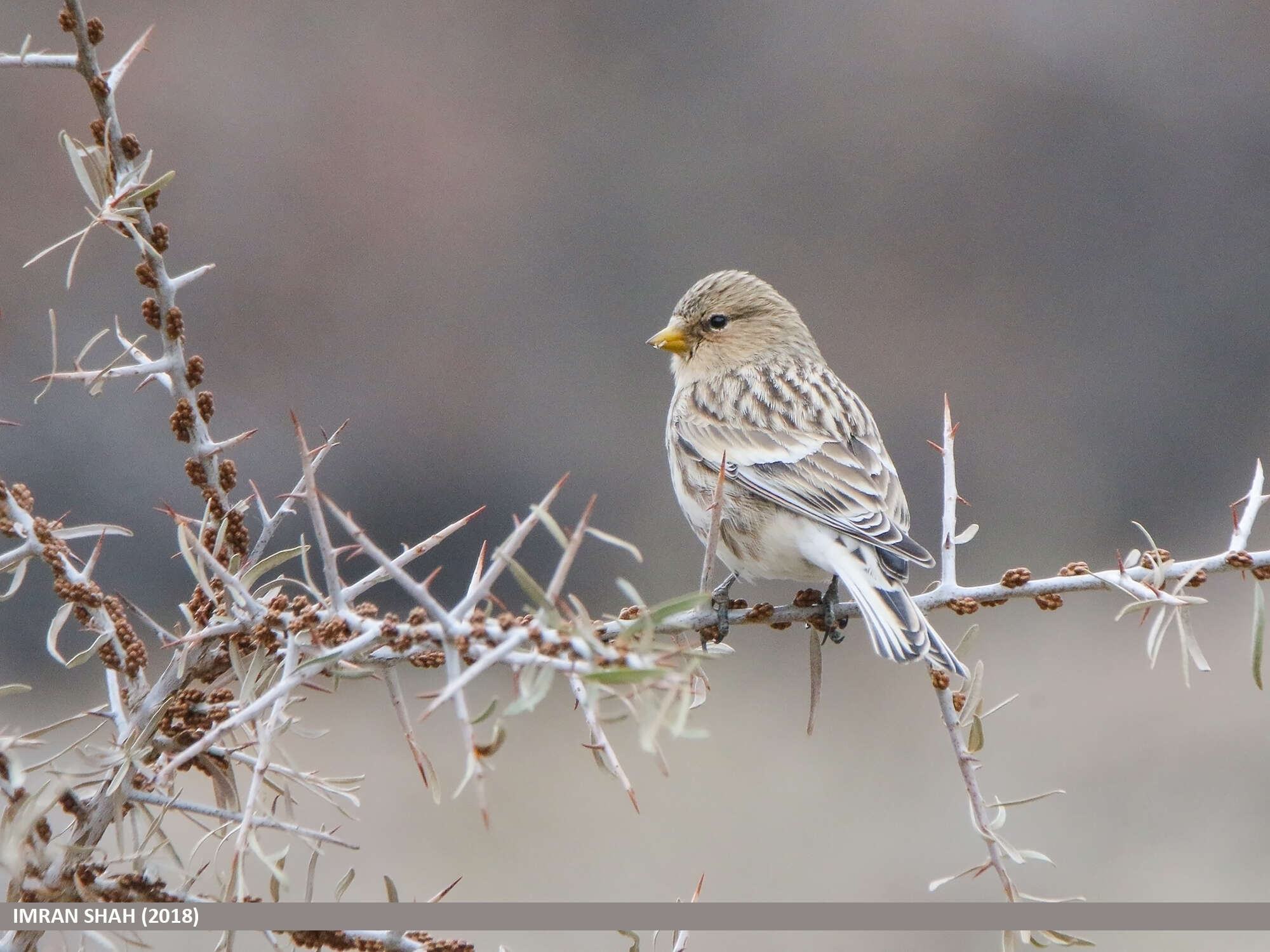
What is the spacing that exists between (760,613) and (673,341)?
6.39ft

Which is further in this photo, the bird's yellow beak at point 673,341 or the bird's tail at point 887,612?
the bird's yellow beak at point 673,341

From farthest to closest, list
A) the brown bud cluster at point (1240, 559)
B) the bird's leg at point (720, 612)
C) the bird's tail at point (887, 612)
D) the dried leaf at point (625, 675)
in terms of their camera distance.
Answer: the bird's leg at point (720, 612), the bird's tail at point (887, 612), the brown bud cluster at point (1240, 559), the dried leaf at point (625, 675)

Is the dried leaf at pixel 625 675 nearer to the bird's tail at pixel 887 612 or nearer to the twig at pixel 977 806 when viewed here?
the twig at pixel 977 806

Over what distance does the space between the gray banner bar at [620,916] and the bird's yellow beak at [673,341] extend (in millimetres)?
2484

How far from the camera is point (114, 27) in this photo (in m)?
8.47

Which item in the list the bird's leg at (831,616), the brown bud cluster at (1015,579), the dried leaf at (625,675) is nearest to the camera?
the dried leaf at (625,675)

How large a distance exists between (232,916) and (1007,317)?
28.9 feet

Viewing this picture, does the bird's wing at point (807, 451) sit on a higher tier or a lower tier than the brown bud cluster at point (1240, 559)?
lower

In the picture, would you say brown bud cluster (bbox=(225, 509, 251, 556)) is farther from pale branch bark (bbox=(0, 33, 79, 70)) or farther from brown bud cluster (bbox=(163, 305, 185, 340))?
pale branch bark (bbox=(0, 33, 79, 70))

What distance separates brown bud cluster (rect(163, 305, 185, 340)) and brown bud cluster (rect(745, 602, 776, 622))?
1237mm

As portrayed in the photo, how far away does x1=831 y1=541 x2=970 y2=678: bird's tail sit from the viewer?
8.09 ft

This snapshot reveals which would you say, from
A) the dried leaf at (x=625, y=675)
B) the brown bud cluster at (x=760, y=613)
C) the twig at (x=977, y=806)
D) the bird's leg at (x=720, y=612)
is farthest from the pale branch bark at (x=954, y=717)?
the dried leaf at (x=625, y=675)

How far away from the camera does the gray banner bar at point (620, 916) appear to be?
5.72ft

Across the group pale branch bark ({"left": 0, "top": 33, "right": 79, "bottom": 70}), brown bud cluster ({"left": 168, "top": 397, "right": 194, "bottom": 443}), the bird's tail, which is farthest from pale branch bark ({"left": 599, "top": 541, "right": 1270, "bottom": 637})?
pale branch bark ({"left": 0, "top": 33, "right": 79, "bottom": 70})
